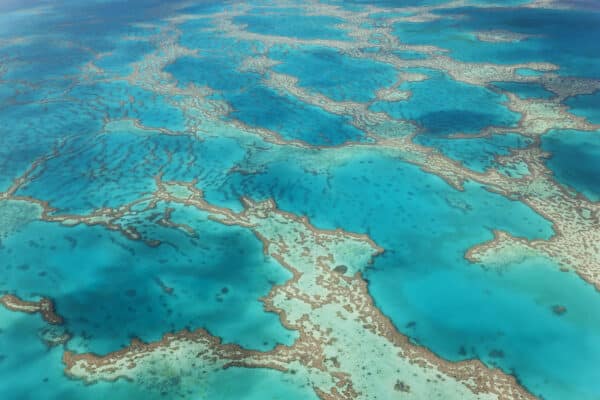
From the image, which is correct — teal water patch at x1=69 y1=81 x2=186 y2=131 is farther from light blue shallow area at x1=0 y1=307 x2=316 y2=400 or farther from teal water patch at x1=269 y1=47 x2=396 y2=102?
light blue shallow area at x1=0 y1=307 x2=316 y2=400

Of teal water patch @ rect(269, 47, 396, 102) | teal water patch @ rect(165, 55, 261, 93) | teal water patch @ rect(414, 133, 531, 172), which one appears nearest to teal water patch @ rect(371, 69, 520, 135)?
teal water patch @ rect(414, 133, 531, 172)

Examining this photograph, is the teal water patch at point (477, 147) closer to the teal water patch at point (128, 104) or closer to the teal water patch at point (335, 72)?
the teal water patch at point (335, 72)

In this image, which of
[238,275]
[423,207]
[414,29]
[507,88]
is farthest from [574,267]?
[414,29]

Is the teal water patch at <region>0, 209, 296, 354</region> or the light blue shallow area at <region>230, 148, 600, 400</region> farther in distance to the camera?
the teal water patch at <region>0, 209, 296, 354</region>

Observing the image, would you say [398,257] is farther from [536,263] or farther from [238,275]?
[238,275]

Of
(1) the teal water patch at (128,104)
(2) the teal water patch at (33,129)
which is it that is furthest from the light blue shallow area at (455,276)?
(2) the teal water patch at (33,129)

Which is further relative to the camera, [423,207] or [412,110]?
[412,110]
